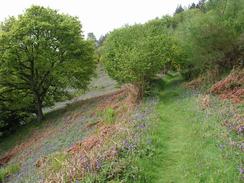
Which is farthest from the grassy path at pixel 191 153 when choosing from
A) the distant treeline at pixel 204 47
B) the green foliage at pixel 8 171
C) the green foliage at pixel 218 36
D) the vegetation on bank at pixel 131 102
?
the green foliage at pixel 218 36

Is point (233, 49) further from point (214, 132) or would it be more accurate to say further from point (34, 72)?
point (34, 72)

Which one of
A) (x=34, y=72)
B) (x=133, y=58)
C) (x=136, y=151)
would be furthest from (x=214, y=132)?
(x=34, y=72)

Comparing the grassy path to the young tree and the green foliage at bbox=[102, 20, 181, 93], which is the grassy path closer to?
the green foliage at bbox=[102, 20, 181, 93]

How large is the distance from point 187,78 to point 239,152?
29.8 meters

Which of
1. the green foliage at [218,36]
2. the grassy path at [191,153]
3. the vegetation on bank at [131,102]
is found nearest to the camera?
the grassy path at [191,153]

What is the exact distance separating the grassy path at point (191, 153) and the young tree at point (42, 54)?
75.8 feet

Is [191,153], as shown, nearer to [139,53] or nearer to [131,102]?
[131,102]

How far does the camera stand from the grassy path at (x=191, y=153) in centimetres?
1131

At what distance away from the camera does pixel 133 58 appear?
32594 millimetres

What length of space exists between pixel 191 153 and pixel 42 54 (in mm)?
30478

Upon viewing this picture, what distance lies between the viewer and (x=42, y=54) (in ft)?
136

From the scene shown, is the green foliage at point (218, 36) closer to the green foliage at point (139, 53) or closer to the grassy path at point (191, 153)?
the green foliage at point (139, 53)

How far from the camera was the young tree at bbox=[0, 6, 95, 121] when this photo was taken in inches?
1581

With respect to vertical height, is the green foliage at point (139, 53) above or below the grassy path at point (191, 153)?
above
